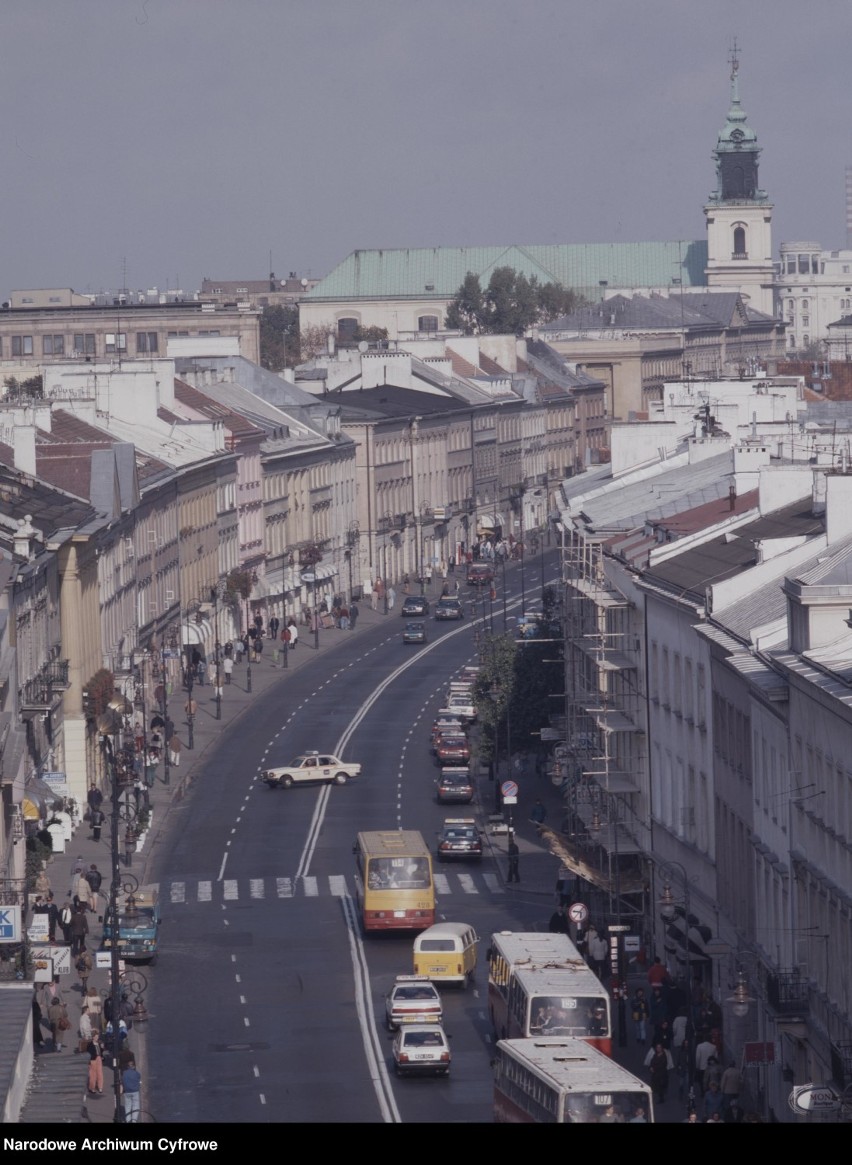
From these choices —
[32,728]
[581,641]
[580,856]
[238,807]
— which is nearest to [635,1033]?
[580,856]

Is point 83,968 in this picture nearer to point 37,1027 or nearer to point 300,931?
point 300,931

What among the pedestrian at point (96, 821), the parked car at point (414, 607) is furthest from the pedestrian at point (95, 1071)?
the parked car at point (414, 607)

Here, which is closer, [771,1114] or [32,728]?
[771,1114]

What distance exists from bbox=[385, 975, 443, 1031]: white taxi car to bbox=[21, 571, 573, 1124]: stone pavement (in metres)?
4.55

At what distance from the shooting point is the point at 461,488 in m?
169

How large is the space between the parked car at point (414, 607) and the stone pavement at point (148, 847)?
0.78 m

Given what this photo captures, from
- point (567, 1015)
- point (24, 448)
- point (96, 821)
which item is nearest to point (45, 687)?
point (96, 821)

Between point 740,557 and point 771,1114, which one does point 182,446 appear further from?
point 771,1114

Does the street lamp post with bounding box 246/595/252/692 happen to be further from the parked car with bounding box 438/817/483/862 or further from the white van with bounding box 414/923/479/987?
the white van with bounding box 414/923/479/987

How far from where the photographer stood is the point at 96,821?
6919 centimetres

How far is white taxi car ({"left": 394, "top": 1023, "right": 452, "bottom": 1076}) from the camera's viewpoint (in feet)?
134

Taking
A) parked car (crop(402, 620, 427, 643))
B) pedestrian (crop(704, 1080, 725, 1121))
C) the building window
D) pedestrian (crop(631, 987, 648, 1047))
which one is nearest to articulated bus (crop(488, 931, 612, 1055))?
pedestrian (crop(631, 987, 648, 1047))

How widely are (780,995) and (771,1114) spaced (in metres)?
2.50
